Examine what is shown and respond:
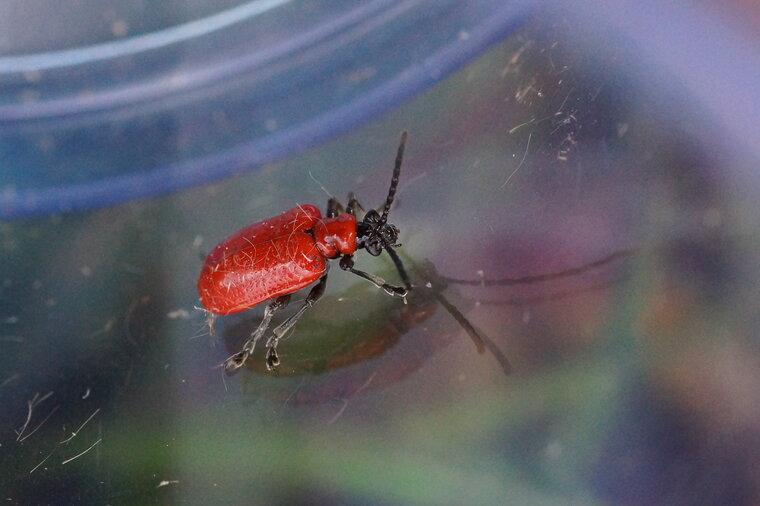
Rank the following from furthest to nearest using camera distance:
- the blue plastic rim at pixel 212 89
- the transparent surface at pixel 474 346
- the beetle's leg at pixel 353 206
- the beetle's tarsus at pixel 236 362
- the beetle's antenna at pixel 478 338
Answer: the blue plastic rim at pixel 212 89 < the beetle's leg at pixel 353 206 < the beetle's tarsus at pixel 236 362 < the beetle's antenna at pixel 478 338 < the transparent surface at pixel 474 346

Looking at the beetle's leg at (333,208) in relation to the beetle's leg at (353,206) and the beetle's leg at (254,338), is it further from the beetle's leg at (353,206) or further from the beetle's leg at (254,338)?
the beetle's leg at (254,338)

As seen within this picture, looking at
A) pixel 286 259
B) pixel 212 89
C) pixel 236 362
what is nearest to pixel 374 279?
pixel 286 259

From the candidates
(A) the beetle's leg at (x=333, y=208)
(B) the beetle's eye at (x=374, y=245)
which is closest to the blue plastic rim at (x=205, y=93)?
(A) the beetle's leg at (x=333, y=208)

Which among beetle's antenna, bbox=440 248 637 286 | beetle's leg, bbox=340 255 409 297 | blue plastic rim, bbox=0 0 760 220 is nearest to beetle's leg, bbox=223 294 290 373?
beetle's leg, bbox=340 255 409 297

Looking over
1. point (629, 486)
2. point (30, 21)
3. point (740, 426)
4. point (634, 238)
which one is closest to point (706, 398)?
point (740, 426)

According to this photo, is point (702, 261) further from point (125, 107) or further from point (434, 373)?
point (125, 107)

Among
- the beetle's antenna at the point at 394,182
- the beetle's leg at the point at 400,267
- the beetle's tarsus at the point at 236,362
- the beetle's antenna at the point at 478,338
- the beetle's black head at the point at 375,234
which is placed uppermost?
the beetle's antenna at the point at 394,182

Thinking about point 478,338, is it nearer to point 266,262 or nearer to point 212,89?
point 266,262
